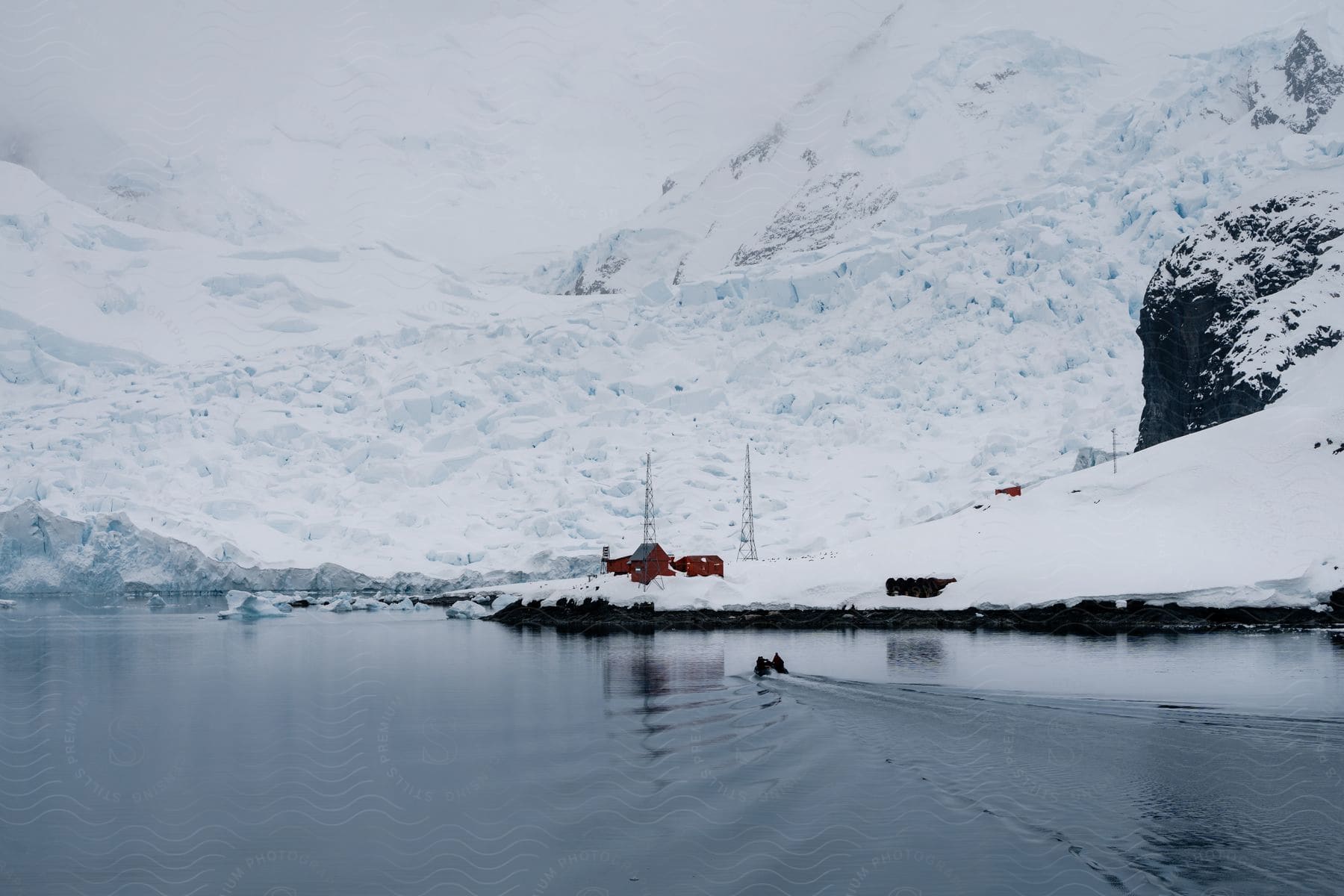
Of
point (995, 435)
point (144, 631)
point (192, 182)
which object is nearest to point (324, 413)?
point (144, 631)

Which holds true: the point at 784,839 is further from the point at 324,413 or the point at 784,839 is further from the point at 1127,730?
A: the point at 324,413

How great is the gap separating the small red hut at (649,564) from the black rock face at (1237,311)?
31.3 meters

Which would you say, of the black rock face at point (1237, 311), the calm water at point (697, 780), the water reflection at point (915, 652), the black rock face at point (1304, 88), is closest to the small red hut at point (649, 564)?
the water reflection at point (915, 652)

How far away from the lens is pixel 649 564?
59.2m

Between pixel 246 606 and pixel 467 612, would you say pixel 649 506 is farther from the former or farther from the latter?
pixel 246 606

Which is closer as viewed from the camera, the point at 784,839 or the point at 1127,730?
the point at 784,839

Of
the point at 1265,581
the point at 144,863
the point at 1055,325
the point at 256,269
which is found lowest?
the point at 144,863

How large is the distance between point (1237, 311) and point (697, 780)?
58875mm

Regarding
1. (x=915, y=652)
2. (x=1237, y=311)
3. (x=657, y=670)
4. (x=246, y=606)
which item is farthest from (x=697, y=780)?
(x=1237, y=311)

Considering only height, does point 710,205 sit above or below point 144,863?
above

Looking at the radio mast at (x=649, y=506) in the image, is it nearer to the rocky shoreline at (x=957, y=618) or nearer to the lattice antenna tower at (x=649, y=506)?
the lattice antenna tower at (x=649, y=506)

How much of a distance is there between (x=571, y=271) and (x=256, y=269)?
137ft

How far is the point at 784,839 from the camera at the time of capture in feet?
39.6

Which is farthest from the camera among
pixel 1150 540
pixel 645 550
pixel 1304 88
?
pixel 1304 88
